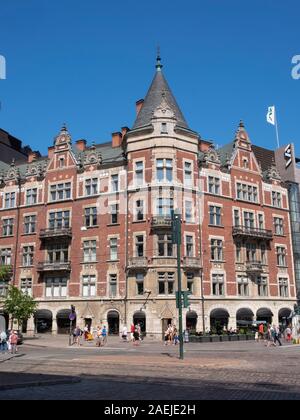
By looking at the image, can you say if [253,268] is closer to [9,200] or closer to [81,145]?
[81,145]

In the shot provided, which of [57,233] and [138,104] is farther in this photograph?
[138,104]

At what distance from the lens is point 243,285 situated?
50844 mm

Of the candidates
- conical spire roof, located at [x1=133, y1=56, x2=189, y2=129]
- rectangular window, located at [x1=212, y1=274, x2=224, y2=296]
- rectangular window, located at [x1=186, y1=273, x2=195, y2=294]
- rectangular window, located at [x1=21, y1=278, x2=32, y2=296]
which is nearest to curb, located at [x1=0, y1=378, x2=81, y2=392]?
rectangular window, located at [x1=186, y1=273, x2=195, y2=294]

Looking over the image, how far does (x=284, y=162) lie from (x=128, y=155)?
24482mm

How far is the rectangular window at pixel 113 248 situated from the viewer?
157 ft

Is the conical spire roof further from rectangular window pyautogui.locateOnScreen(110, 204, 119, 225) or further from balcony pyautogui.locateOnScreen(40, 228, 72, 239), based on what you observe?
balcony pyautogui.locateOnScreen(40, 228, 72, 239)

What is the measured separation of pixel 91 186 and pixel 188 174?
35.2 feet

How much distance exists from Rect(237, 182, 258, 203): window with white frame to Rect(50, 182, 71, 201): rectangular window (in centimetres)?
1934

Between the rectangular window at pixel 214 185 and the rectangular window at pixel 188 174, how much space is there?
293 cm

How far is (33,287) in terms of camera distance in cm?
5162

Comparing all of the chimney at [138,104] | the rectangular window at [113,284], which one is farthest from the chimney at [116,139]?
the rectangular window at [113,284]

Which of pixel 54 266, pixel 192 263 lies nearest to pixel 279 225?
pixel 192 263

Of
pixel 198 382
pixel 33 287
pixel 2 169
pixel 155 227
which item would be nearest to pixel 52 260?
pixel 33 287

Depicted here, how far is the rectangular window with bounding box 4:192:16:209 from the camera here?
56.1 metres
